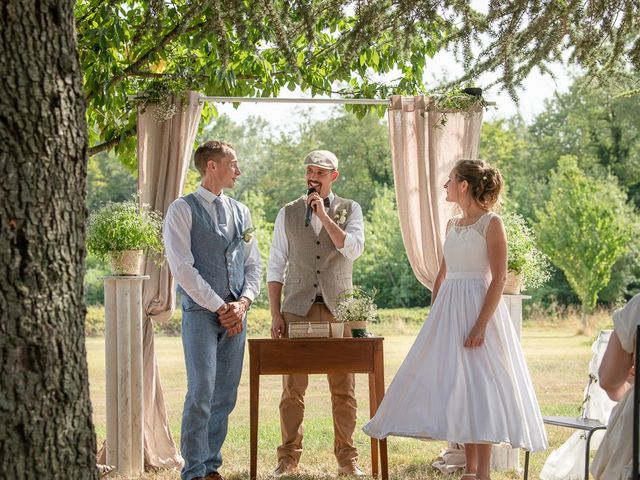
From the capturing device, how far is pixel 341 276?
211 inches

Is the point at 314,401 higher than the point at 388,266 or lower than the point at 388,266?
lower

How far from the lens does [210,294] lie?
4.81m

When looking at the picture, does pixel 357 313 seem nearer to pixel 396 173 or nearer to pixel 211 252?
pixel 211 252

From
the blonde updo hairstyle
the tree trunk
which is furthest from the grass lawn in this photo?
the tree trunk

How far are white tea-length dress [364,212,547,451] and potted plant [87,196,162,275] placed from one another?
1.67 m

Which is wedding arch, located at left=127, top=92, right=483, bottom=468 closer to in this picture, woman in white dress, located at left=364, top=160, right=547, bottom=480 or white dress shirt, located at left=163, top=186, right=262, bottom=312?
white dress shirt, located at left=163, top=186, right=262, bottom=312

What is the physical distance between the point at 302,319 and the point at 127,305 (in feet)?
3.21

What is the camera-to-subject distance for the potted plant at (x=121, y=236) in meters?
5.55

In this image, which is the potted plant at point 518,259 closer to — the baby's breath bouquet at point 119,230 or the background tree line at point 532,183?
the baby's breath bouquet at point 119,230

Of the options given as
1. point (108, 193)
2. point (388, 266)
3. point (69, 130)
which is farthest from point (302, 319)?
point (108, 193)

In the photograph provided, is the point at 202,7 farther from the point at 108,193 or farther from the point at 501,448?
the point at 108,193

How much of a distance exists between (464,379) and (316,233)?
1206 mm

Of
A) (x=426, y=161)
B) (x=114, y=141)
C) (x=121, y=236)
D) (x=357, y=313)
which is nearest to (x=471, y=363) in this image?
(x=357, y=313)

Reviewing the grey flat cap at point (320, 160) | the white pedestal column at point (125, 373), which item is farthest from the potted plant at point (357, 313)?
the white pedestal column at point (125, 373)
